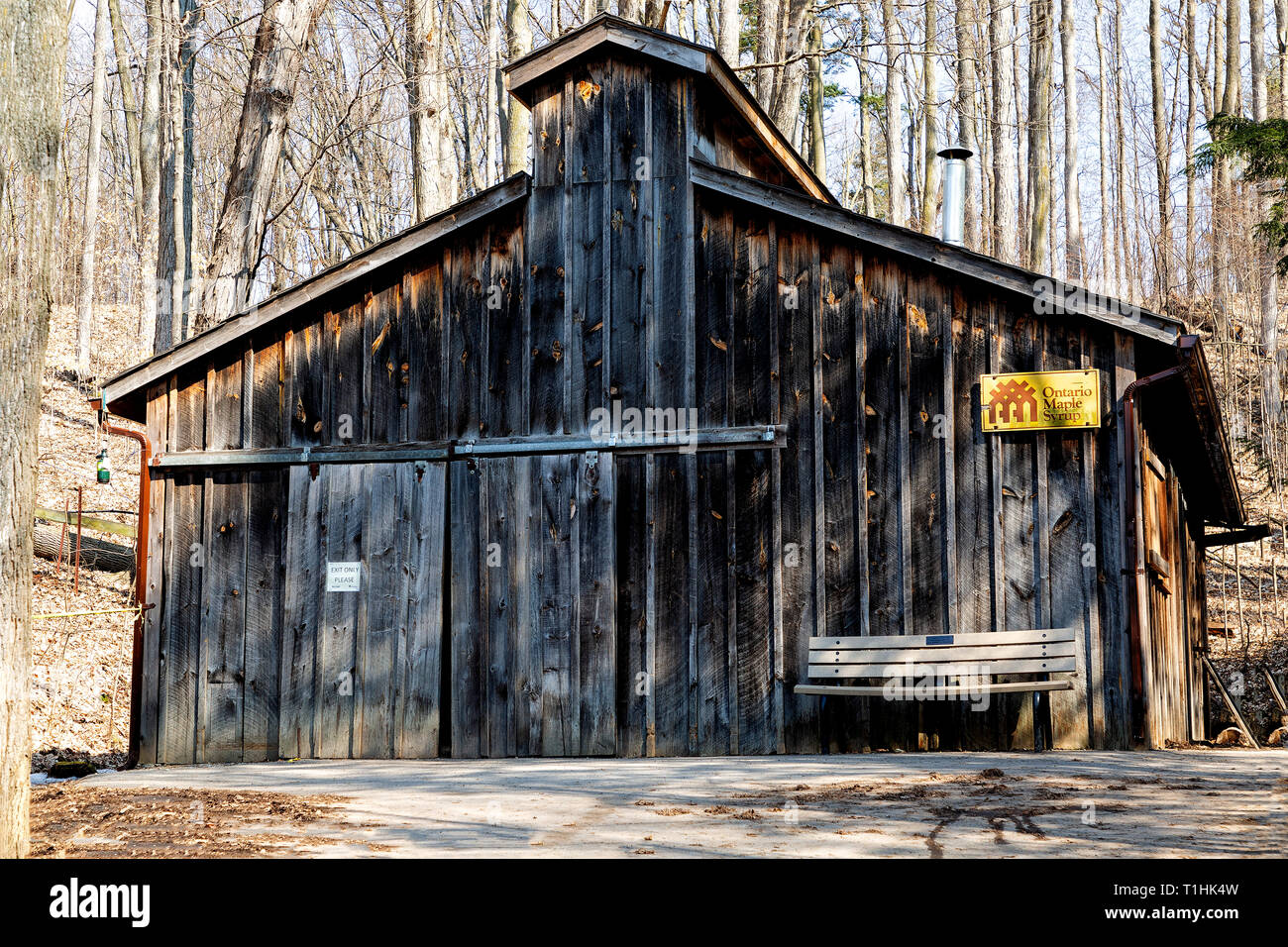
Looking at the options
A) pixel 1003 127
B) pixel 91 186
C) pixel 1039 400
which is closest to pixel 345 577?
pixel 1039 400

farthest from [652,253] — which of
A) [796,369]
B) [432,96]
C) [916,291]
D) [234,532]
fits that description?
[432,96]

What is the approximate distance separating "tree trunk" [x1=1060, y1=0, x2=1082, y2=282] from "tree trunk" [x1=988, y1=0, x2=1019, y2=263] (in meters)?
5.80

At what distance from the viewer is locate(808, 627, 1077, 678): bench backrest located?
9.64 metres

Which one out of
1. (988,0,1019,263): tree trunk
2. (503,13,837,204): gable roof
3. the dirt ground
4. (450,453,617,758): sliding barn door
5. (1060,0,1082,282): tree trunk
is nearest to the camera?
the dirt ground

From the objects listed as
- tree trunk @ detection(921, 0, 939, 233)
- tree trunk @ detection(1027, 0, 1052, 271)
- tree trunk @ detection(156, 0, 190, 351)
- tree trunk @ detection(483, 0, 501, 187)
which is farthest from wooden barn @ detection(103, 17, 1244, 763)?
tree trunk @ detection(921, 0, 939, 233)

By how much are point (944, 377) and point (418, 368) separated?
15.2 feet

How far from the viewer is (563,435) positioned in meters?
11.0

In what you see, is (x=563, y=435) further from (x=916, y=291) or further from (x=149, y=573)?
(x=149, y=573)

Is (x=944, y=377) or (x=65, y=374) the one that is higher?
(x=65, y=374)

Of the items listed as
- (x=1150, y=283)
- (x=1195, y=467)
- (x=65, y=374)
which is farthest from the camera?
(x=1150, y=283)

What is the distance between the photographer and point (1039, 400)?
988 cm

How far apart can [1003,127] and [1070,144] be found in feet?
32.1

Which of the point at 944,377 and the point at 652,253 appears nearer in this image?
the point at 944,377

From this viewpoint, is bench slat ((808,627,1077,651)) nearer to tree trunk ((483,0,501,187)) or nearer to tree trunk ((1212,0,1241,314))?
tree trunk ((483,0,501,187))
